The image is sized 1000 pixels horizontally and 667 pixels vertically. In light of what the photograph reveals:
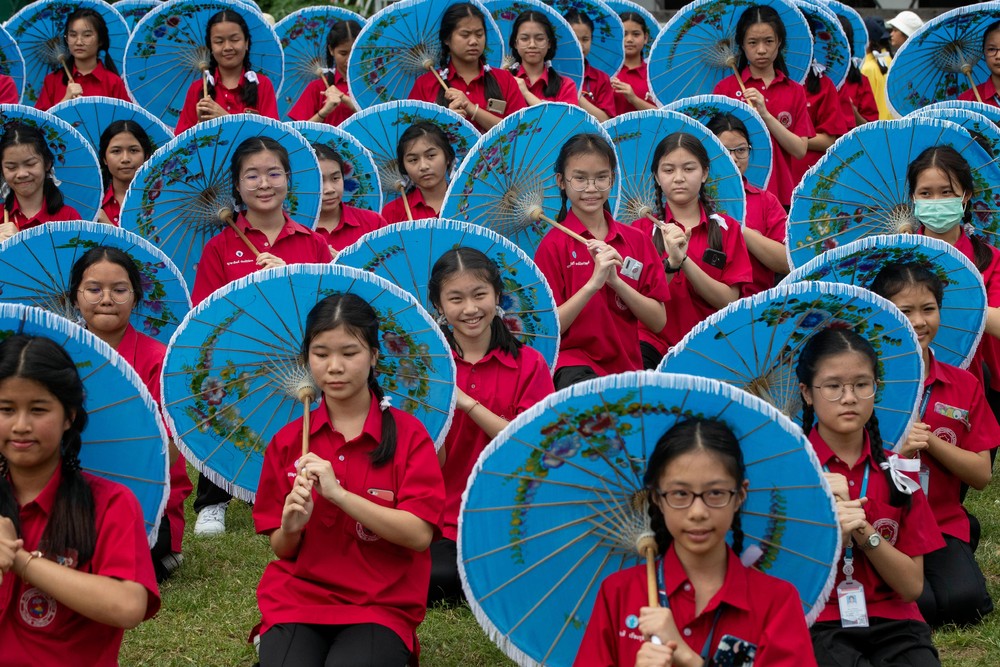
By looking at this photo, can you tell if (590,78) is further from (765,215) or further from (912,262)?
(912,262)

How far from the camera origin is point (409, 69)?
25.2 feet

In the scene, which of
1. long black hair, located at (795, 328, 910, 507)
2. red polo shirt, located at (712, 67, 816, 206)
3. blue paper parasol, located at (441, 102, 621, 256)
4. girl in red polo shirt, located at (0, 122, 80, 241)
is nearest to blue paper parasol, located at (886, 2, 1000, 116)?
red polo shirt, located at (712, 67, 816, 206)

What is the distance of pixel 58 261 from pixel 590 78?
15.4 feet

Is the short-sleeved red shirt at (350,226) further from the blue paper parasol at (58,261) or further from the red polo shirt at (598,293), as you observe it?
the blue paper parasol at (58,261)

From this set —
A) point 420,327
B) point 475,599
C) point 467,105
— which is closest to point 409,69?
point 467,105

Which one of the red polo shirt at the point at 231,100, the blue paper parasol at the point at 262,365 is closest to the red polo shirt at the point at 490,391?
the blue paper parasol at the point at 262,365

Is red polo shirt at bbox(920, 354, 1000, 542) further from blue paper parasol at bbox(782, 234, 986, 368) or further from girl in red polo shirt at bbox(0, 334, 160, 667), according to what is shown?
girl in red polo shirt at bbox(0, 334, 160, 667)

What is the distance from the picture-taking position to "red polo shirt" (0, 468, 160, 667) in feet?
9.78

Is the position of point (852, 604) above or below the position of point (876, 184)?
below

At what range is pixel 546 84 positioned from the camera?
7.80 meters

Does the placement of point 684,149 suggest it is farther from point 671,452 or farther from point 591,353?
point 671,452

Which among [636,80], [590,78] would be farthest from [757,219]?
[636,80]

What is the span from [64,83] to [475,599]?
6.65m

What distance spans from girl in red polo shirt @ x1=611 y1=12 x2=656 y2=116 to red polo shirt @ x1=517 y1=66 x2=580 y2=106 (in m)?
1.21
